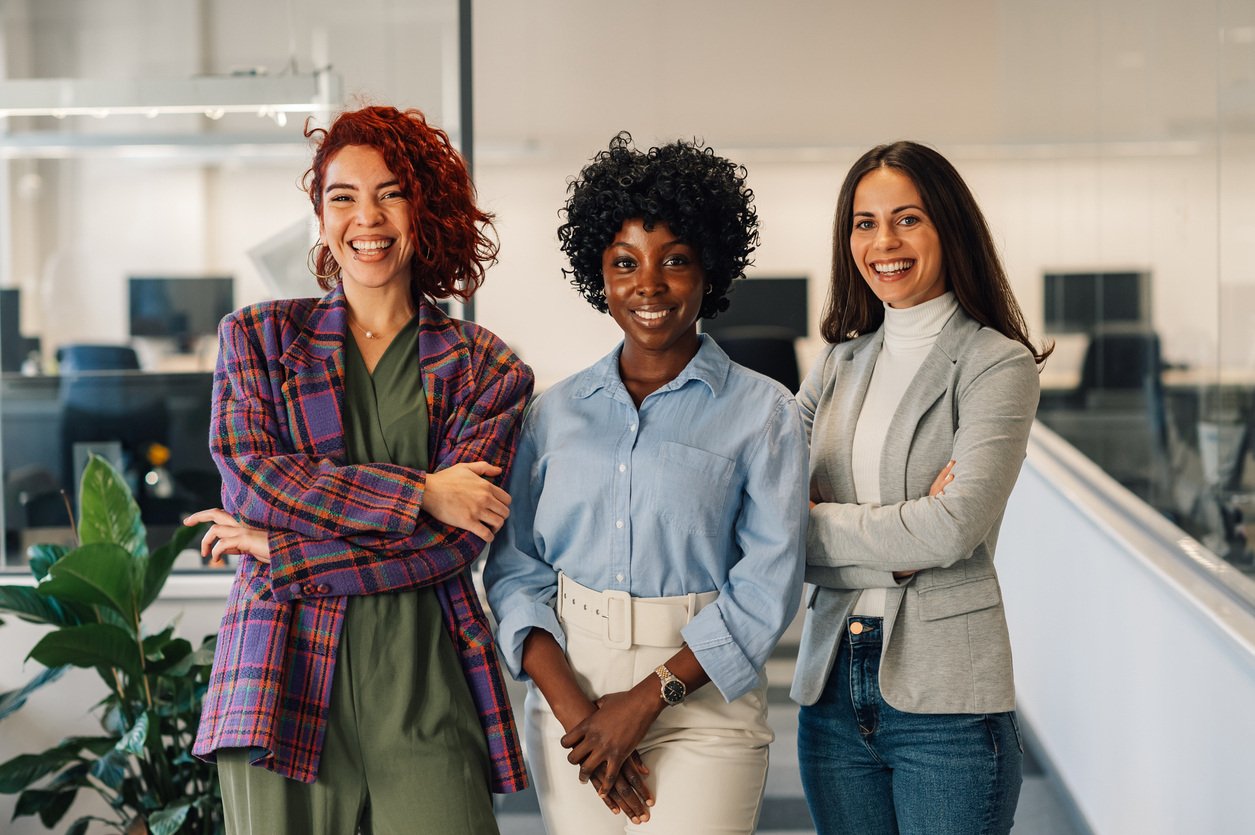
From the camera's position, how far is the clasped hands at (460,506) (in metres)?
1.53

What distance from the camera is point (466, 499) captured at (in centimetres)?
153

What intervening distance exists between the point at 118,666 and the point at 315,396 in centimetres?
125

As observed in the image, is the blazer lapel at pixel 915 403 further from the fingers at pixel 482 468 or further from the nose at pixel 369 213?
the nose at pixel 369 213

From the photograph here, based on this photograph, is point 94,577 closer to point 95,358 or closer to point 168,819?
point 168,819

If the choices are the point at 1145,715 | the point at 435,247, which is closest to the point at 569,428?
the point at 435,247

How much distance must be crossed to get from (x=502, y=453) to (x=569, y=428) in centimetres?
10

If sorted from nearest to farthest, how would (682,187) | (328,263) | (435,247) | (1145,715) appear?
(682,187)
(435,247)
(328,263)
(1145,715)

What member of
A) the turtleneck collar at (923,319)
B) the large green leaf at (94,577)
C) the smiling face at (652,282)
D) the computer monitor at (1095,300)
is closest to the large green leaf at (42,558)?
the large green leaf at (94,577)

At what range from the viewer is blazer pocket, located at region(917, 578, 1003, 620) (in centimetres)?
159

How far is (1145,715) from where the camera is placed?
8.19ft

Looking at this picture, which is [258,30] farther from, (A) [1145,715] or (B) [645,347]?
(A) [1145,715]

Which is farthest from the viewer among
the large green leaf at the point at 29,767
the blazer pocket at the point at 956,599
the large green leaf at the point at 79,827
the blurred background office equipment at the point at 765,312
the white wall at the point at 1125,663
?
the blurred background office equipment at the point at 765,312

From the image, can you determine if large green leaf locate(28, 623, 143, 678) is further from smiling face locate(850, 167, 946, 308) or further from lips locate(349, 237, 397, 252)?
smiling face locate(850, 167, 946, 308)

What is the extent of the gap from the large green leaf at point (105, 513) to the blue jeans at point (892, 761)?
1.69 metres
